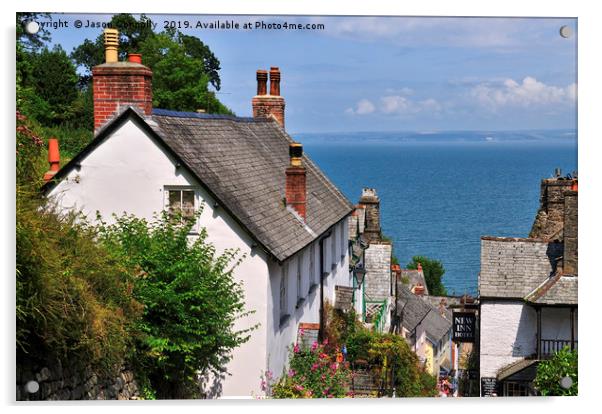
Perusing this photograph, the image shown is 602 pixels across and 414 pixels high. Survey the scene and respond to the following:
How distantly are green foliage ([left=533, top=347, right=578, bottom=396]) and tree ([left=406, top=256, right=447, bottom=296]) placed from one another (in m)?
26.9

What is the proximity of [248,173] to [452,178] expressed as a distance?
7.03m

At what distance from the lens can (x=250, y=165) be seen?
55.9 ft

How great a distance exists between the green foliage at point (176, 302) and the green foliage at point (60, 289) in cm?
64

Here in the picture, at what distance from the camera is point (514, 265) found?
56.0 feet

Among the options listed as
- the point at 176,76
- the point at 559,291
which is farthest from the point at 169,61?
the point at 559,291

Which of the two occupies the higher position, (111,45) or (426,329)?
(111,45)

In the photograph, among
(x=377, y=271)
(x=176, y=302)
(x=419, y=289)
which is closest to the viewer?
(x=176, y=302)

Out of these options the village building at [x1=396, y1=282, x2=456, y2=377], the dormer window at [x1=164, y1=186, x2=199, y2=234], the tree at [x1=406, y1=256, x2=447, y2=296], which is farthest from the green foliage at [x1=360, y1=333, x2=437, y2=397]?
the tree at [x1=406, y1=256, x2=447, y2=296]

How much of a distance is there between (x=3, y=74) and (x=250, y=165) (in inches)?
260

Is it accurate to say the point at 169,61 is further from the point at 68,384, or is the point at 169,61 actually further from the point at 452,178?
the point at 452,178

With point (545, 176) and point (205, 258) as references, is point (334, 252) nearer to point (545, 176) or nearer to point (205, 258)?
point (545, 176)

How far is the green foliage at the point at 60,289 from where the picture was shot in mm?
9992

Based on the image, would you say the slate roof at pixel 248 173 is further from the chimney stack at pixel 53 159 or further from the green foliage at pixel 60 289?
the green foliage at pixel 60 289
